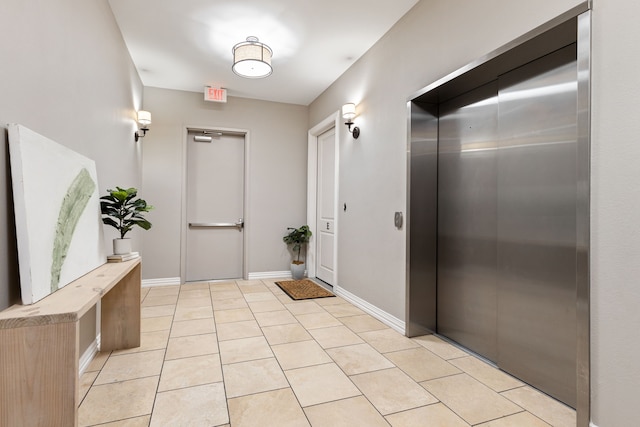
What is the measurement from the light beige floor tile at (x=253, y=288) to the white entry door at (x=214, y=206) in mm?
544

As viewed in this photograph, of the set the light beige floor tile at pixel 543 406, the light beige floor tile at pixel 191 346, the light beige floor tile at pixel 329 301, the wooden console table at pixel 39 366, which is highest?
the wooden console table at pixel 39 366

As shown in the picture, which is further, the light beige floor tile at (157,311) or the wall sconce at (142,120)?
the wall sconce at (142,120)

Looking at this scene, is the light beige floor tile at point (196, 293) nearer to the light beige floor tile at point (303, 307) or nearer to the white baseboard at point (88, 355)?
the light beige floor tile at point (303, 307)

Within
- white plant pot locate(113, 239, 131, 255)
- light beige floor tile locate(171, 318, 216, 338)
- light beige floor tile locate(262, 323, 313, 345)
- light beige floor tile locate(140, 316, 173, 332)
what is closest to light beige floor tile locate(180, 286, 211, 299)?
light beige floor tile locate(140, 316, 173, 332)

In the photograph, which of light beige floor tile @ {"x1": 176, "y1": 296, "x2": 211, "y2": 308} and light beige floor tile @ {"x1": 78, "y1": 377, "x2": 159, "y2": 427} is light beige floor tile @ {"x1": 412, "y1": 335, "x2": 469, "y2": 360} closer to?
light beige floor tile @ {"x1": 78, "y1": 377, "x2": 159, "y2": 427}

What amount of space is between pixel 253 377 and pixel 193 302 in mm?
1965

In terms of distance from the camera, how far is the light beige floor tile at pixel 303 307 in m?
3.46

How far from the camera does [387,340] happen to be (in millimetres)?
2701

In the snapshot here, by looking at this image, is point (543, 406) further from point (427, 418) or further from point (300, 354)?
point (300, 354)

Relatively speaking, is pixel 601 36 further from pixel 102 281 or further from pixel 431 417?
pixel 102 281

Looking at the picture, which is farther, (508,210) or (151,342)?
(151,342)

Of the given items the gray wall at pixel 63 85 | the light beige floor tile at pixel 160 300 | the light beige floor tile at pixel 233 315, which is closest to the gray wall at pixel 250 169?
the light beige floor tile at pixel 160 300

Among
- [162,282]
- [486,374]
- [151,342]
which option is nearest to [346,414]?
[486,374]

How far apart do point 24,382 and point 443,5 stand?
3.11m
